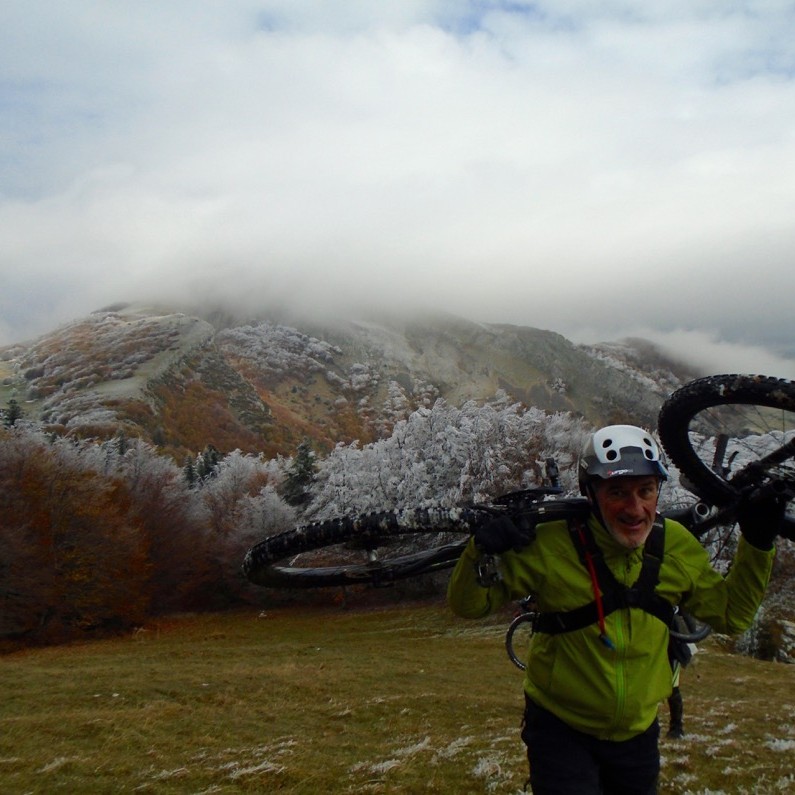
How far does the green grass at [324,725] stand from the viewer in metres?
10.9

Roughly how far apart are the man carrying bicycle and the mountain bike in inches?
8.5

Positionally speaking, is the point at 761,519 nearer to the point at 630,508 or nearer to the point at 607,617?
the point at 630,508

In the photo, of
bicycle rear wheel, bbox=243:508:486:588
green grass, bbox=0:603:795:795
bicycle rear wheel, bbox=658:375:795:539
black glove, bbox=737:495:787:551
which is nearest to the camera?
black glove, bbox=737:495:787:551

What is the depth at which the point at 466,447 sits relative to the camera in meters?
62.9

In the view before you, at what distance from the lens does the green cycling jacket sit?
14.7ft

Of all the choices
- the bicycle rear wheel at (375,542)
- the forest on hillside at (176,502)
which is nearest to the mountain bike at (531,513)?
the bicycle rear wheel at (375,542)

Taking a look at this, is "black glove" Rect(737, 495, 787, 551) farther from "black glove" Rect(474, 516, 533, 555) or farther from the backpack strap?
"black glove" Rect(474, 516, 533, 555)

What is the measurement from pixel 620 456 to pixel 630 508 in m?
0.39

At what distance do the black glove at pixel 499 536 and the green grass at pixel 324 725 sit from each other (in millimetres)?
7380

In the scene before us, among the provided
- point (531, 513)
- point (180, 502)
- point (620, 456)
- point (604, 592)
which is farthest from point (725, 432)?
point (180, 502)

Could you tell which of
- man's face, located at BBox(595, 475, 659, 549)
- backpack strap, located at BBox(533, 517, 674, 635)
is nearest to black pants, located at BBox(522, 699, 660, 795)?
backpack strap, located at BBox(533, 517, 674, 635)

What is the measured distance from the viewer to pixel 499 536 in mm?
4379

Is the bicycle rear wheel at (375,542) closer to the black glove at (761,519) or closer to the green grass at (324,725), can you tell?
the black glove at (761,519)

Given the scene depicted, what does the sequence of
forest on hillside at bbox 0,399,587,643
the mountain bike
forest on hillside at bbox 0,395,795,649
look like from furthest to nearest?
1. forest on hillside at bbox 0,399,587,643
2. forest on hillside at bbox 0,395,795,649
3. the mountain bike
